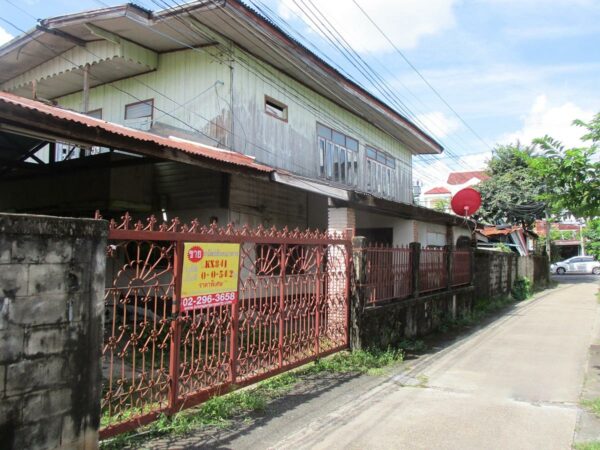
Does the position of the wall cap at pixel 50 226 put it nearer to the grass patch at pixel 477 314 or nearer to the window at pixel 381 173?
the grass patch at pixel 477 314

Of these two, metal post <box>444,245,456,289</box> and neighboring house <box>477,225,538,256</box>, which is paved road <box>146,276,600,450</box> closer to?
metal post <box>444,245,456,289</box>

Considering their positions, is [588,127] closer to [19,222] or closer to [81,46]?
[19,222]

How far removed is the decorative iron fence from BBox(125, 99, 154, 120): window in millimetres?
6792

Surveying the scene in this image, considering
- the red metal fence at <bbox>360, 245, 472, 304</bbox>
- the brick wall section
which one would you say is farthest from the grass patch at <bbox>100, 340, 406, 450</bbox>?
the red metal fence at <bbox>360, 245, 472, 304</bbox>

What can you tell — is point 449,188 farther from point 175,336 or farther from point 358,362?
point 175,336

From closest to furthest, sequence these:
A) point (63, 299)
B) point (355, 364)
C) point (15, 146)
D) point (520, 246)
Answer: point (63, 299), point (355, 364), point (15, 146), point (520, 246)

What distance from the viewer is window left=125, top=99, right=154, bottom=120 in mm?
11570

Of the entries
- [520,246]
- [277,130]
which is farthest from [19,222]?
[520,246]

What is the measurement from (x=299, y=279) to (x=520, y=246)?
2135 centimetres

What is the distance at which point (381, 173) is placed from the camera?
57.9ft

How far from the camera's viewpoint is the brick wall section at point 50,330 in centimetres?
275

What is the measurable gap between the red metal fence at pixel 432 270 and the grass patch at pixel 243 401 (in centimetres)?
310

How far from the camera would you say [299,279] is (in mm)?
5938

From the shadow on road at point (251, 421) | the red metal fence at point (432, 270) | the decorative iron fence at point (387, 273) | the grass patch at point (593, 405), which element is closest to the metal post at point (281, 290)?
the shadow on road at point (251, 421)
